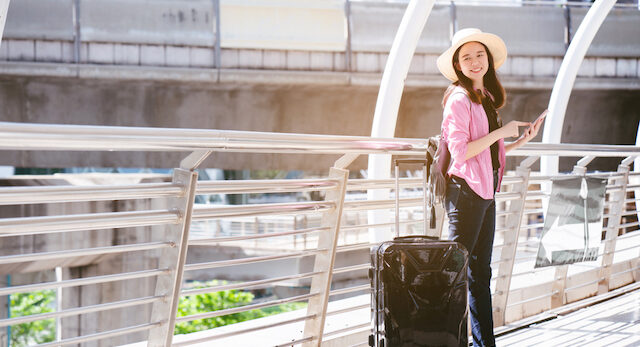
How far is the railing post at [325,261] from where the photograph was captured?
11.7 ft

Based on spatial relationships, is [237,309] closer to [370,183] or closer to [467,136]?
[370,183]

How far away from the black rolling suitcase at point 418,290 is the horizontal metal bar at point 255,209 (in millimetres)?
433

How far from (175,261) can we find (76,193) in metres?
0.52

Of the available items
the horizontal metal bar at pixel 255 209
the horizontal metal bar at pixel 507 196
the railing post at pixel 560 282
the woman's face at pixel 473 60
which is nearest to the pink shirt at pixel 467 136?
the woman's face at pixel 473 60

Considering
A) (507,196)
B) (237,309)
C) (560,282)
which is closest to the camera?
(237,309)

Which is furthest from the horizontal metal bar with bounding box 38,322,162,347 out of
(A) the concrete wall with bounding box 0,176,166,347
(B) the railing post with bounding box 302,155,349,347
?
(A) the concrete wall with bounding box 0,176,166,347

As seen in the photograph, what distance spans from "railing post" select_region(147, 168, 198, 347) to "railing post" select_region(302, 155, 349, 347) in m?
0.88

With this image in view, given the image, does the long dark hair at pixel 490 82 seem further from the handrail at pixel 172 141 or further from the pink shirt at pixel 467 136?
the handrail at pixel 172 141

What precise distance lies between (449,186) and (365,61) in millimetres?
8617

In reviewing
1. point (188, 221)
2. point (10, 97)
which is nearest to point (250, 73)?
point (10, 97)

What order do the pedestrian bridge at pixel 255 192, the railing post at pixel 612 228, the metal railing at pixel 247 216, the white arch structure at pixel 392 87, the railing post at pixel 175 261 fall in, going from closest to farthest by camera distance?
the metal railing at pixel 247 216 → the pedestrian bridge at pixel 255 192 → the railing post at pixel 175 261 → the railing post at pixel 612 228 → the white arch structure at pixel 392 87

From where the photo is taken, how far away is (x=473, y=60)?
3.55 meters

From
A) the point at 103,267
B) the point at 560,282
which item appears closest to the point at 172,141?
the point at 560,282

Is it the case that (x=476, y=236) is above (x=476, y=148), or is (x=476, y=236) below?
below
